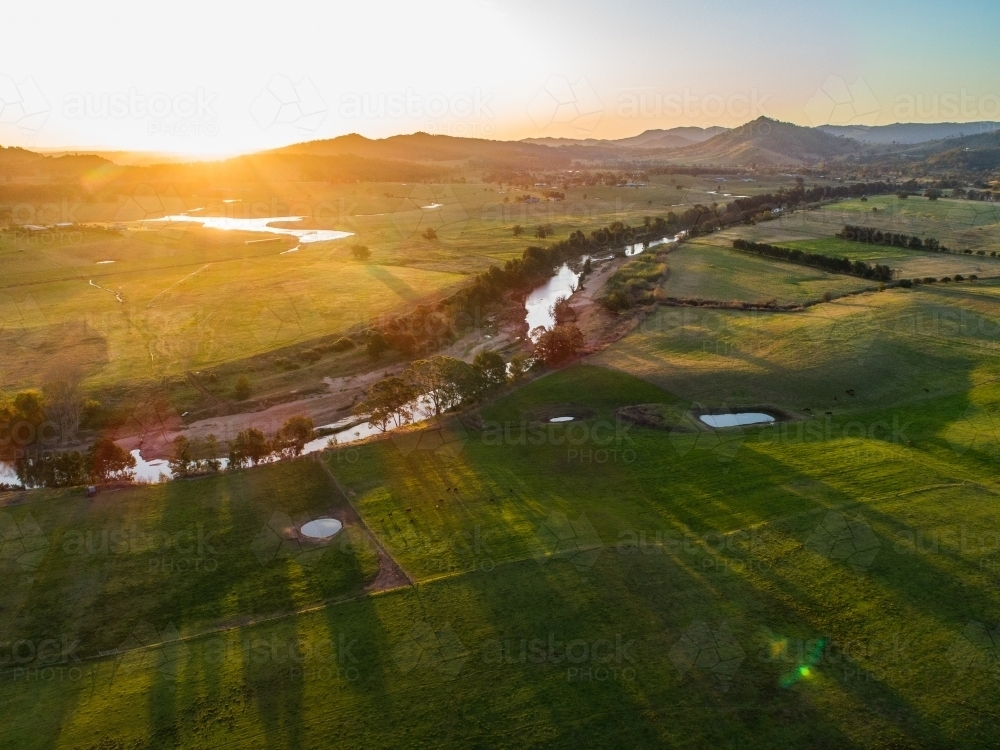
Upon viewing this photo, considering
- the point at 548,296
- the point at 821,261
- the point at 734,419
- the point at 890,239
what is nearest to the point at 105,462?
the point at 734,419

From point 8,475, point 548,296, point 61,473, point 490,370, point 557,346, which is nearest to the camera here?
point 61,473

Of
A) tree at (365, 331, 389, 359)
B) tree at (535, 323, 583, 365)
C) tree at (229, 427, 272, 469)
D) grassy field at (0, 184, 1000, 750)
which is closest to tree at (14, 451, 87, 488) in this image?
grassy field at (0, 184, 1000, 750)

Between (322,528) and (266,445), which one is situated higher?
(266,445)

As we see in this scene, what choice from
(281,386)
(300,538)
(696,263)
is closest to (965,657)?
(300,538)

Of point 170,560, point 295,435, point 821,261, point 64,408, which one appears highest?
point 821,261

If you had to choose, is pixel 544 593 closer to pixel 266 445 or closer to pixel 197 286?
pixel 266 445

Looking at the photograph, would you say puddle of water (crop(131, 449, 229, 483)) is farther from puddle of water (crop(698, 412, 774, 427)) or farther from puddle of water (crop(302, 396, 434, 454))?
puddle of water (crop(698, 412, 774, 427))
